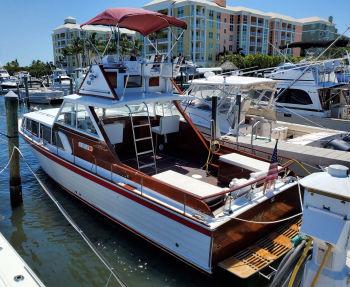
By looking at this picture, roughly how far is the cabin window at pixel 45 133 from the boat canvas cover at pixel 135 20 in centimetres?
342

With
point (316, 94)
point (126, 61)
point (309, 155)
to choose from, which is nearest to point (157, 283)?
point (126, 61)

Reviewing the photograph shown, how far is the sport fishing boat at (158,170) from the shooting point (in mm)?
6309

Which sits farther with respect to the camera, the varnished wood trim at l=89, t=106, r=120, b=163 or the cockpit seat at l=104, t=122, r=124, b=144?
the cockpit seat at l=104, t=122, r=124, b=144

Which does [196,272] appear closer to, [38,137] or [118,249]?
[118,249]

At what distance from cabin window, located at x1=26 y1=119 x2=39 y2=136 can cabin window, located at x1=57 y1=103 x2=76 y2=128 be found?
174 cm

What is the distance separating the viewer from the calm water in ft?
22.0

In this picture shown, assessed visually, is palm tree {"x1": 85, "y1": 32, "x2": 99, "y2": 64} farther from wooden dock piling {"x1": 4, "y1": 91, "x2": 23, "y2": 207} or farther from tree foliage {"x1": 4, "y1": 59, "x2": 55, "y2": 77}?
tree foliage {"x1": 4, "y1": 59, "x2": 55, "y2": 77}

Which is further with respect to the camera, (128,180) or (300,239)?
(128,180)

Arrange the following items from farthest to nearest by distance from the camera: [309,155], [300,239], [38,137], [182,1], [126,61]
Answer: [182,1], [38,137], [309,155], [126,61], [300,239]

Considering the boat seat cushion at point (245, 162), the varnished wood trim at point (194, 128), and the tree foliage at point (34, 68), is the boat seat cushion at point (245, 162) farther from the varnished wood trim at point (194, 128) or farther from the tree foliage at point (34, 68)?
the tree foliage at point (34, 68)

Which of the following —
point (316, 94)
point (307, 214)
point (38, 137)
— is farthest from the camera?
point (316, 94)

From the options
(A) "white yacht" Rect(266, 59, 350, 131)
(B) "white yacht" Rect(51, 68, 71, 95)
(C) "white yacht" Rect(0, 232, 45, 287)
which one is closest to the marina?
(C) "white yacht" Rect(0, 232, 45, 287)

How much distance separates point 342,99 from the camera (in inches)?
699

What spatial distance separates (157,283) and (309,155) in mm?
6025
